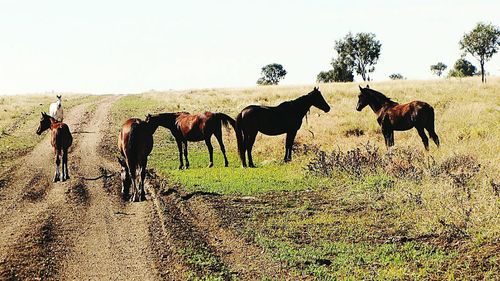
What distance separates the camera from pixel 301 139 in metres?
23.9

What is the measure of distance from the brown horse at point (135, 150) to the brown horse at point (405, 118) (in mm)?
9991

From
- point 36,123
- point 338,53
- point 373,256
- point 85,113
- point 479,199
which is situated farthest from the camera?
point 338,53

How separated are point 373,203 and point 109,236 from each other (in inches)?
238

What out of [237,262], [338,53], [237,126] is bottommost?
[237,262]

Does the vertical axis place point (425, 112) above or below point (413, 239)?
above

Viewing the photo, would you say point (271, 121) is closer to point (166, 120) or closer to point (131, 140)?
point (166, 120)

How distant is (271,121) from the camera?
2080 cm

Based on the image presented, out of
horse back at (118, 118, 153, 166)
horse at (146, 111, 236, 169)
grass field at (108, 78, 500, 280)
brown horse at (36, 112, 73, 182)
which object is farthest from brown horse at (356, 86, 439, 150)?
brown horse at (36, 112, 73, 182)

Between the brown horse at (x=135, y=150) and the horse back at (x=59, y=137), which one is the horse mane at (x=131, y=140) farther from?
the horse back at (x=59, y=137)

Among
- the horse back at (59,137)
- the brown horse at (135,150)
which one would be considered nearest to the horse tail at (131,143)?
the brown horse at (135,150)

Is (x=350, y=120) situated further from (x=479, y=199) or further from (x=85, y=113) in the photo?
(x=85, y=113)

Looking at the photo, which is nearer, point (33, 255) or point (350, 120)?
point (33, 255)

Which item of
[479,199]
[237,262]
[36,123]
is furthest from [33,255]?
[36,123]

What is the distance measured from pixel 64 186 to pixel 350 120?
16.0 meters
